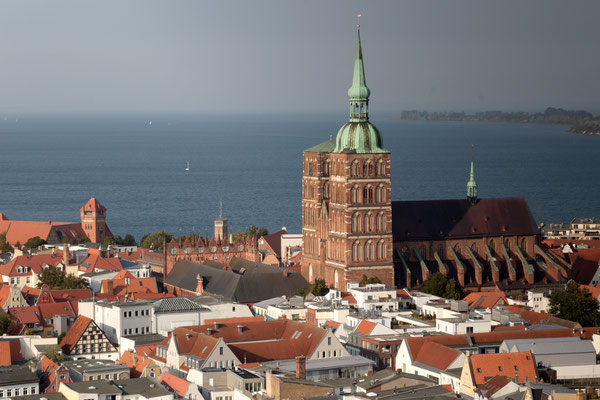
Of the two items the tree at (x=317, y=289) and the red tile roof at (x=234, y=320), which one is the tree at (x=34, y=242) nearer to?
the tree at (x=317, y=289)

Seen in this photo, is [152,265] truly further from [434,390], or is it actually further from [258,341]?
[434,390]

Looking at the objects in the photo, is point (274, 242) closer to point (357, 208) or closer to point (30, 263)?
point (30, 263)

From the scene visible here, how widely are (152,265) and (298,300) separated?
25.8 meters

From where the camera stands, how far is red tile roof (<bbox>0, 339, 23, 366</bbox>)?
2810 inches

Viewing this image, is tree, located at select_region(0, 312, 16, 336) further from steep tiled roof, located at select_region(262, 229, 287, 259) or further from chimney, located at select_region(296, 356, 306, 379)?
steep tiled roof, located at select_region(262, 229, 287, 259)

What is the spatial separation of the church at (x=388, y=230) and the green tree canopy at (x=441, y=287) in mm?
2499

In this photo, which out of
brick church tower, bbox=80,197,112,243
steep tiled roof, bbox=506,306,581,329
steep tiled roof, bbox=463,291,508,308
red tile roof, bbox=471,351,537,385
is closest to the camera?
red tile roof, bbox=471,351,537,385

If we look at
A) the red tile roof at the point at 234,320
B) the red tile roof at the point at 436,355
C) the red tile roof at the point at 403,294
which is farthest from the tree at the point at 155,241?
the red tile roof at the point at 436,355

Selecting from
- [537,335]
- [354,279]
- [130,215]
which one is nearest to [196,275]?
[354,279]

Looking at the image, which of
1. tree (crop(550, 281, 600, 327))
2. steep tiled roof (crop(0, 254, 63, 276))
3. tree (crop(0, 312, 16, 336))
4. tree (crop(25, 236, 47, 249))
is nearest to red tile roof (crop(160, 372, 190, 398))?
tree (crop(0, 312, 16, 336))

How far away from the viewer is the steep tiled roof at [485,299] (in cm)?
8469

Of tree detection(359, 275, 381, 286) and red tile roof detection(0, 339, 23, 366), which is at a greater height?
tree detection(359, 275, 381, 286)

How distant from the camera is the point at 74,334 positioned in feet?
250

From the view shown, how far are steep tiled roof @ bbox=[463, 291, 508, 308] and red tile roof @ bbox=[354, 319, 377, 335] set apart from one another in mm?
10372
